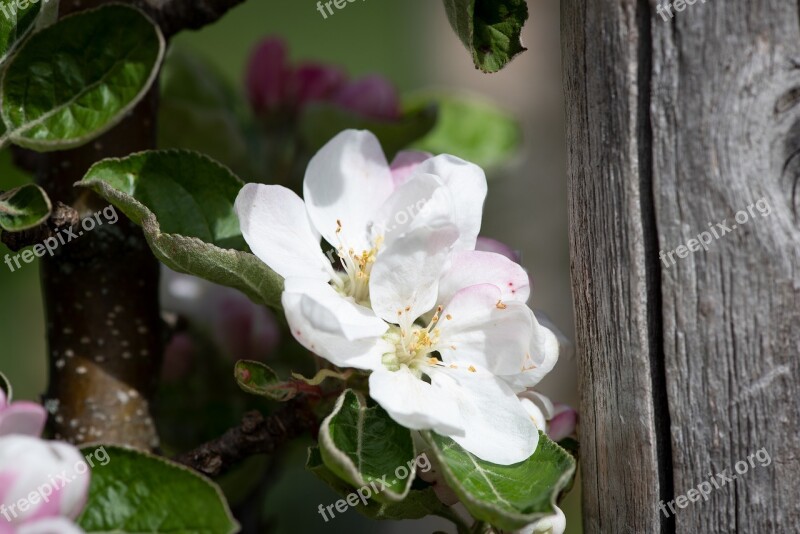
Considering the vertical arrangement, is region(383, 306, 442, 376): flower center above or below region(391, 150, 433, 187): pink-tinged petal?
below

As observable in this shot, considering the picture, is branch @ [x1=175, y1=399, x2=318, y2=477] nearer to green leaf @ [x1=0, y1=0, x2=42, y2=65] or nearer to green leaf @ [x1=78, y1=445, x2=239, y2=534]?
green leaf @ [x1=78, y1=445, x2=239, y2=534]

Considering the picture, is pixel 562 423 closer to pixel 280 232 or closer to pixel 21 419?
pixel 280 232

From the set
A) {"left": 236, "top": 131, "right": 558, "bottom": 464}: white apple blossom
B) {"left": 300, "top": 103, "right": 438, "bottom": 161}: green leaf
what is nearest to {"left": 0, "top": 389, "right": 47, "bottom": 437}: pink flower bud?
{"left": 236, "top": 131, "right": 558, "bottom": 464}: white apple blossom

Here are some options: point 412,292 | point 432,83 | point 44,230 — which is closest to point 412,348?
point 412,292

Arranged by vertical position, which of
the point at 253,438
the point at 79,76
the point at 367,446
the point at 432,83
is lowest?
the point at 432,83

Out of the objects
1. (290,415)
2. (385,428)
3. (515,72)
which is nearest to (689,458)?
(385,428)

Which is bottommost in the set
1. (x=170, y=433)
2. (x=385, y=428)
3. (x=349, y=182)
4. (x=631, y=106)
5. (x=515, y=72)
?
(x=515, y=72)

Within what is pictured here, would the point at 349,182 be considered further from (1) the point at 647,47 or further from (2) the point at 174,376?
(2) the point at 174,376
